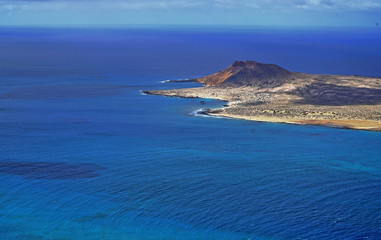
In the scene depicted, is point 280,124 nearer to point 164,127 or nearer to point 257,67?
point 164,127

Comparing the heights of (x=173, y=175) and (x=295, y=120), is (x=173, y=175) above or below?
below

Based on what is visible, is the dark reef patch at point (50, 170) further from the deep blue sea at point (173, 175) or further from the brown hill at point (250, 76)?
the brown hill at point (250, 76)

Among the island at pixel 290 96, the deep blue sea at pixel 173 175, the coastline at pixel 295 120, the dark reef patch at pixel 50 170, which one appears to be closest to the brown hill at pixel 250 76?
the island at pixel 290 96

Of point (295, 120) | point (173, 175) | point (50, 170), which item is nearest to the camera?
point (173, 175)

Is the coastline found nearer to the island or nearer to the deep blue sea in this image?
the island

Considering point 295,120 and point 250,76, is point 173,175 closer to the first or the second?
point 295,120

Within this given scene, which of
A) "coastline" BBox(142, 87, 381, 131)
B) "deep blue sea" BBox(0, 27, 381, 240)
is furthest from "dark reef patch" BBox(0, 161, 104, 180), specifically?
"coastline" BBox(142, 87, 381, 131)

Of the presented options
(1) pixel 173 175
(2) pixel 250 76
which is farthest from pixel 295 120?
(2) pixel 250 76
